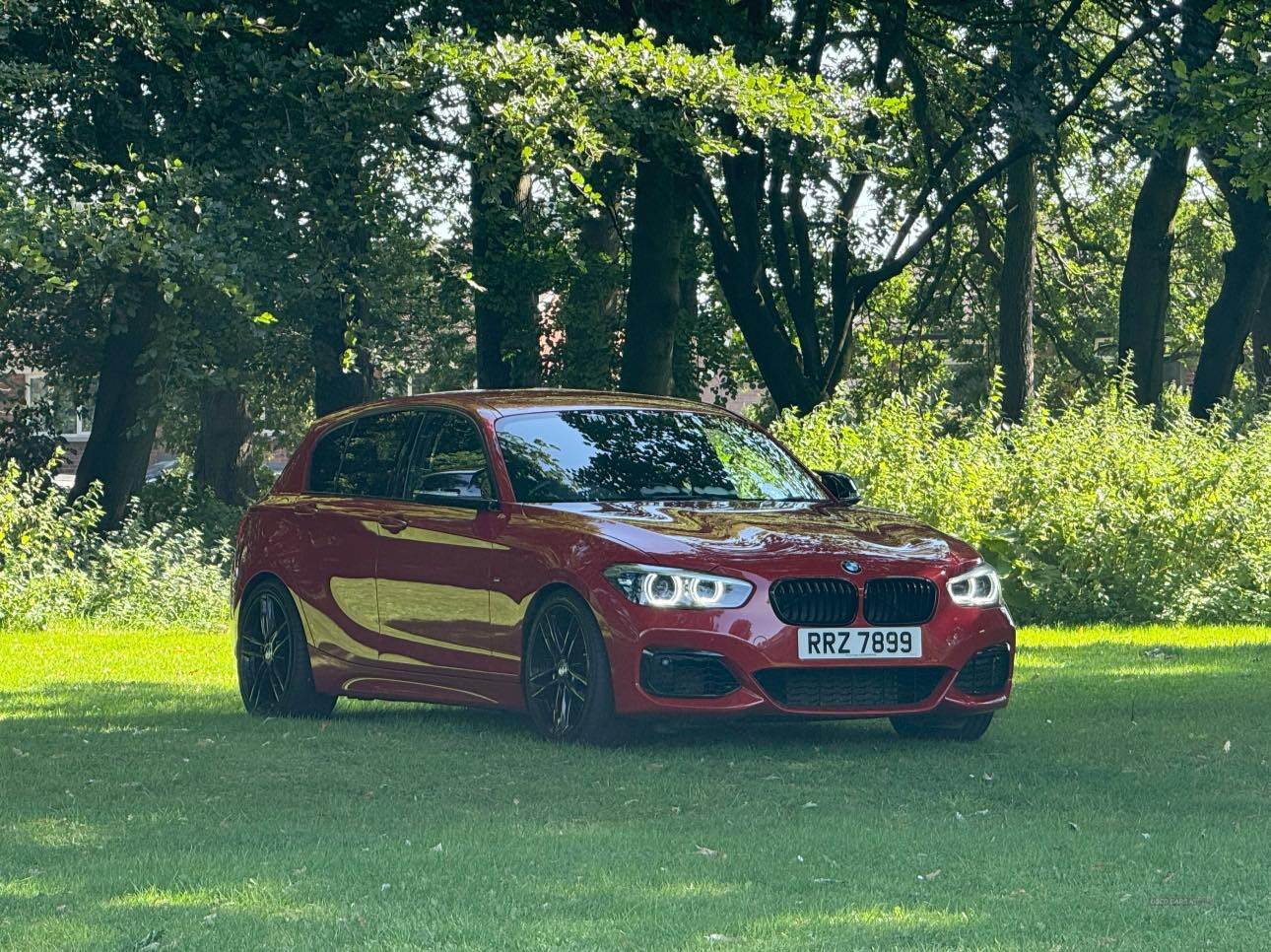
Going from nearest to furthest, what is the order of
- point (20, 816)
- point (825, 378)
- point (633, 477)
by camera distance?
1. point (20, 816)
2. point (633, 477)
3. point (825, 378)

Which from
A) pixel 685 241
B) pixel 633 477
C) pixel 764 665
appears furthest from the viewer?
pixel 685 241

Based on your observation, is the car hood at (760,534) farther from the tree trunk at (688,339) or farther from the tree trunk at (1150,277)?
the tree trunk at (688,339)

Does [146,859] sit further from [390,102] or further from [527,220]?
[527,220]

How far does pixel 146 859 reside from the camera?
6934mm

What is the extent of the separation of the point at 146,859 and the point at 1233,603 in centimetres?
1267

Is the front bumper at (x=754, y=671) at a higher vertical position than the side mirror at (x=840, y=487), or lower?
lower

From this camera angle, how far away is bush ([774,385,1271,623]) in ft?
58.8

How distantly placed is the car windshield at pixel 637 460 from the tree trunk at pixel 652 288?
491 inches

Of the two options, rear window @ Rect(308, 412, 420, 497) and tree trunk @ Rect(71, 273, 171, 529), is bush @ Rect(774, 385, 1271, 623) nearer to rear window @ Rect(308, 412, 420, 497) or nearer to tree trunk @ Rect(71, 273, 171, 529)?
rear window @ Rect(308, 412, 420, 497)

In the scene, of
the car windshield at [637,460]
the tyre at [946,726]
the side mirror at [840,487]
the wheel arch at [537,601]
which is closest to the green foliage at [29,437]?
the car windshield at [637,460]

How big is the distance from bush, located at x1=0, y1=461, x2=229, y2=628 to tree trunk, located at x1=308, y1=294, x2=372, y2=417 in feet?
7.45

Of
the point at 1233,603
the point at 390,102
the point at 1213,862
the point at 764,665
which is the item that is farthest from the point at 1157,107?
the point at 1213,862

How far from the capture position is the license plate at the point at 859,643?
9.48 meters

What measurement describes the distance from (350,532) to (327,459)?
88 cm
